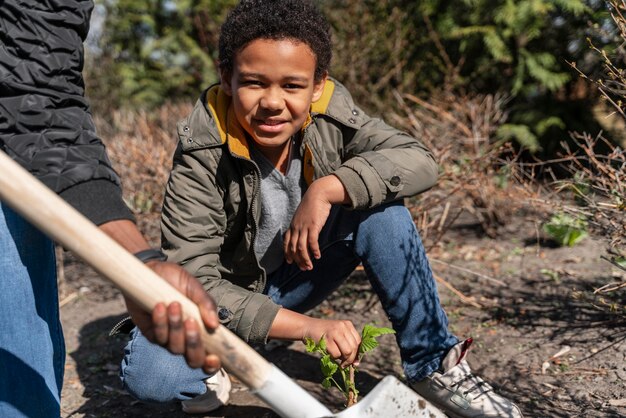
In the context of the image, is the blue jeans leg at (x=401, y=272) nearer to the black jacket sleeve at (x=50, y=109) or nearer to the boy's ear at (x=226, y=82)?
the boy's ear at (x=226, y=82)

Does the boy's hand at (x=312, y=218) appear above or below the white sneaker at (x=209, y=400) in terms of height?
above

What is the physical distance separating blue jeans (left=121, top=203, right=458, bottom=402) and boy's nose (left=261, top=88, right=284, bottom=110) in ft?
1.38

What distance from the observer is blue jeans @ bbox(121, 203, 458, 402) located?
7.21ft

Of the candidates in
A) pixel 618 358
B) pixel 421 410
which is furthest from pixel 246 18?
pixel 618 358

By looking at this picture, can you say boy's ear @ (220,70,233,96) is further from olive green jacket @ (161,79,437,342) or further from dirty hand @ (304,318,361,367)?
dirty hand @ (304,318,361,367)

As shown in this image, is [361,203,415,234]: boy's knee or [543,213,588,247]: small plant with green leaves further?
[543,213,588,247]: small plant with green leaves

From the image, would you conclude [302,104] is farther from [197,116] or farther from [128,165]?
[128,165]

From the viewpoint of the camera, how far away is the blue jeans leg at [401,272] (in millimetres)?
2268

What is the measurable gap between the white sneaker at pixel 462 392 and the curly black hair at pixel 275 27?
1.00m

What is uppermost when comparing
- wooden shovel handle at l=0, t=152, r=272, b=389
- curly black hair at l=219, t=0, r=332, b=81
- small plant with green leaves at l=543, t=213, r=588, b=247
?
curly black hair at l=219, t=0, r=332, b=81

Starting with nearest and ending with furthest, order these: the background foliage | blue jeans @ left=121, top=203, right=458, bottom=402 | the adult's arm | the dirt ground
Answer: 1. the adult's arm
2. blue jeans @ left=121, top=203, right=458, bottom=402
3. the dirt ground
4. the background foliage

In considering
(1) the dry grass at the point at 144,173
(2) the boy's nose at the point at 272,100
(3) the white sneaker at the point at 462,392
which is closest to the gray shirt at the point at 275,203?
(2) the boy's nose at the point at 272,100

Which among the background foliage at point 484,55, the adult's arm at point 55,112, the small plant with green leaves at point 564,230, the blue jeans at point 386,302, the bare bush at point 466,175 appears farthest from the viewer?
the background foliage at point 484,55

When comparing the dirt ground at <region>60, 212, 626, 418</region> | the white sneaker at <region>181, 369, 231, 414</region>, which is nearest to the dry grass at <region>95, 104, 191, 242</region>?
the dirt ground at <region>60, 212, 626, 418</region>
